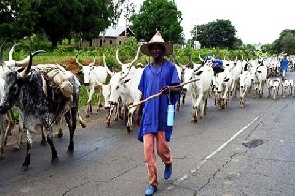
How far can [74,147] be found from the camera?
8.97m

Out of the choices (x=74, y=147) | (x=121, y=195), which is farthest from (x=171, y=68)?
(x=74, y=147)

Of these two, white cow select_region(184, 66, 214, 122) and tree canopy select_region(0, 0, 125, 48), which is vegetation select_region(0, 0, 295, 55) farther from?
white cow select_region(184, 66, 214, 122)

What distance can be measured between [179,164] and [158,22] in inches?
2598

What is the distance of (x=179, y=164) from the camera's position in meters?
7.53

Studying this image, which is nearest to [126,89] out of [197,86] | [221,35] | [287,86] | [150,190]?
[197,86]

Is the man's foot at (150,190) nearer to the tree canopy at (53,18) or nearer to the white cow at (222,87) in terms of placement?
the white cow at (222,87)

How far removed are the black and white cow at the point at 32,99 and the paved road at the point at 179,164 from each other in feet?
2.29

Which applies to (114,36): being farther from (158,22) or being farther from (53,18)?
(53,18)

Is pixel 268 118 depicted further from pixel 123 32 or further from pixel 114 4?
pixel 123 32

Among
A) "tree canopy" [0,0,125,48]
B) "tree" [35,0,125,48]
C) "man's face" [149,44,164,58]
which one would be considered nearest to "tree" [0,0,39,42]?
"tree canopy" [0,0,125,48]

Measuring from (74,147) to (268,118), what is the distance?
22.3ft

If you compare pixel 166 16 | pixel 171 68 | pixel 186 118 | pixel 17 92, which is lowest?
pixel 186 118

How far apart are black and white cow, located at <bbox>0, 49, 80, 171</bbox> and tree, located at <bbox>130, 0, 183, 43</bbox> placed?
63.2 meters

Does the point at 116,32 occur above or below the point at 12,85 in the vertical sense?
above
